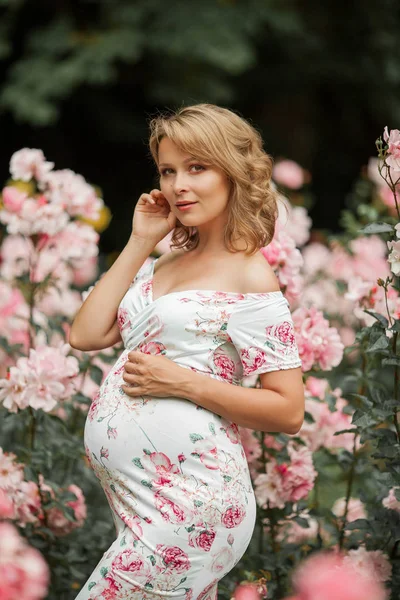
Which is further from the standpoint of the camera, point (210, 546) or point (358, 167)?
point (358, 167)

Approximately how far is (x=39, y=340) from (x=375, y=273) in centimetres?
127

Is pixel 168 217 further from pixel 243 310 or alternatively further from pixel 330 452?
pixel 330 452

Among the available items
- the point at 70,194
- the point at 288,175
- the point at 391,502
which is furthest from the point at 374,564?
the point at 288,175

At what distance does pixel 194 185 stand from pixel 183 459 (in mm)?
592

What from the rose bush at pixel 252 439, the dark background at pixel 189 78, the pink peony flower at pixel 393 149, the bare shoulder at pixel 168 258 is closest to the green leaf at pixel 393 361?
the rose bush at pixel 252 439

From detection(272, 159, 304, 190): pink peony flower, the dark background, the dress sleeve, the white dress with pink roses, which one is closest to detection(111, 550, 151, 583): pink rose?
the white dress with pink roses

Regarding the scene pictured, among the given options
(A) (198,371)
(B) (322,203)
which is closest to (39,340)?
(A) (198,371)

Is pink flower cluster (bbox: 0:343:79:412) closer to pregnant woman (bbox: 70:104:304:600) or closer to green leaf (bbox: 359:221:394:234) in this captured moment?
pregnant woman (bbox: 70:104:304:600)

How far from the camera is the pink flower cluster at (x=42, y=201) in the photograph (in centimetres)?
262

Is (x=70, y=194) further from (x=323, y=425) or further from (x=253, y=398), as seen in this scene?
(x=253, y=398)

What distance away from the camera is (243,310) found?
172cm

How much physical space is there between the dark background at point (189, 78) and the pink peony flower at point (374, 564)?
13.5 feet

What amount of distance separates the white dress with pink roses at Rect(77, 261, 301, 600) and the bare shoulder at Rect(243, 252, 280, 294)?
2 cm

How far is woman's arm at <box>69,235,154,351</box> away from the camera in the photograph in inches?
78.5
